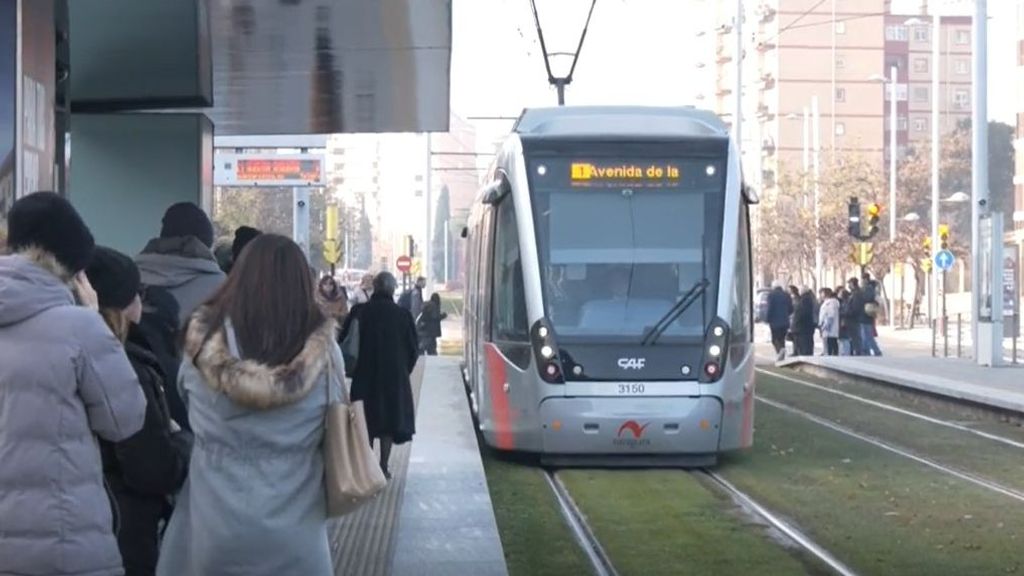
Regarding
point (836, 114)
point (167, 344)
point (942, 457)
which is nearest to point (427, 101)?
point (942, 457)

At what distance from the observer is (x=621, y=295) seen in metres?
16.0

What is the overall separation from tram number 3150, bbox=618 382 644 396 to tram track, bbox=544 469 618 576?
0.96m

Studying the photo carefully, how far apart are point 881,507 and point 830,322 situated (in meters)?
25.1

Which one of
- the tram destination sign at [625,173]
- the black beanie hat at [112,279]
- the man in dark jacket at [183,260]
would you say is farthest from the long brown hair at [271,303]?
the tram destination sign at [625,173]

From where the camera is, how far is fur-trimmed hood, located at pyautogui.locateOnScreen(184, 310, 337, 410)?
4.95 m

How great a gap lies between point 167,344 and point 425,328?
32.0 metres

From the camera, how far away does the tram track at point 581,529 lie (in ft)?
36.7

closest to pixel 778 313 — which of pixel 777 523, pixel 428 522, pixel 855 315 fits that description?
pixel 855 315

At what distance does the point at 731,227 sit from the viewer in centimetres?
1609

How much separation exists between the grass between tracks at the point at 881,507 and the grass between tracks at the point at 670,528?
41 cm

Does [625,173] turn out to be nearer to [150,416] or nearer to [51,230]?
[150,416]

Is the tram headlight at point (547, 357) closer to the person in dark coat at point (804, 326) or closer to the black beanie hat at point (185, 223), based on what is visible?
the black beanie hat at point (185, 223)

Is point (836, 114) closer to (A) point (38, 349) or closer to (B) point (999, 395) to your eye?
(B) point (999, 395)

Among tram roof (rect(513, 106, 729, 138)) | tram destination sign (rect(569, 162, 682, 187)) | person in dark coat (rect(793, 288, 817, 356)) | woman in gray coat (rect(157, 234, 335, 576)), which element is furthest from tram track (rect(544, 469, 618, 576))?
person in dark coat (rect(793, 288, 817, 356))
